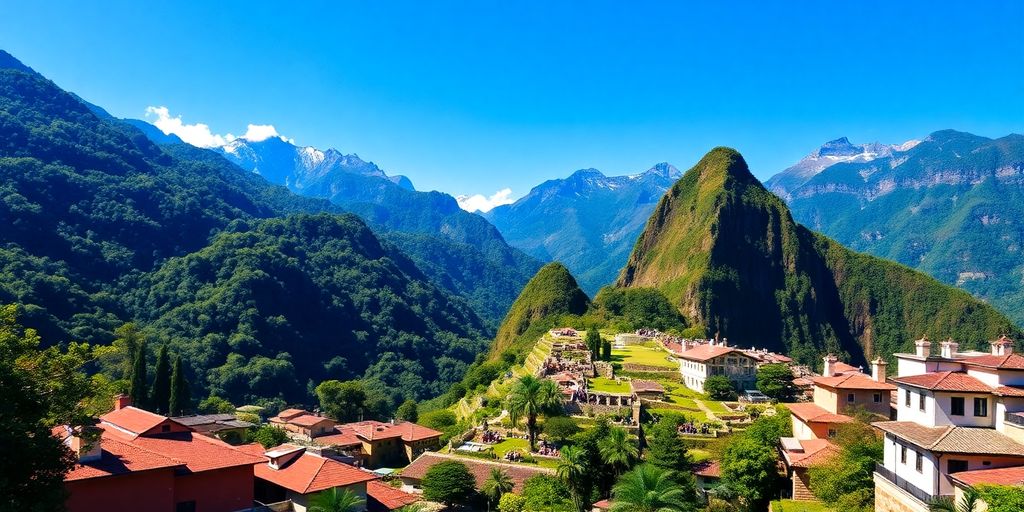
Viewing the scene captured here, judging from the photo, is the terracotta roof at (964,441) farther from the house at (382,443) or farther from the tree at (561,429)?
the house at (382,443)

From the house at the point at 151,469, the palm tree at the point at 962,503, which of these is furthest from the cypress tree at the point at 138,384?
the palm tree at the point at 962,503

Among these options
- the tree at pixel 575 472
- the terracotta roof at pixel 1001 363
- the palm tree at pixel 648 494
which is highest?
the terracotta roof at pixel 1001 363

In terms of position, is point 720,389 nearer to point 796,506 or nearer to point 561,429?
point 561,429

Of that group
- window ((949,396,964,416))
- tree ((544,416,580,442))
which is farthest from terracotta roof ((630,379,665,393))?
window ((949,396,964,416))

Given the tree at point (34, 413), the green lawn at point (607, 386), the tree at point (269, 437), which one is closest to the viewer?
the tree at point (34, 413)

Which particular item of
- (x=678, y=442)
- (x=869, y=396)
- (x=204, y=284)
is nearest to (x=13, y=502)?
(x=678, y=442)

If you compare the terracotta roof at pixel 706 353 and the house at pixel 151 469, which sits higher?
the terracotta roof at pixel 706 353

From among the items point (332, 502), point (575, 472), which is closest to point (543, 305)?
point (575, 472)

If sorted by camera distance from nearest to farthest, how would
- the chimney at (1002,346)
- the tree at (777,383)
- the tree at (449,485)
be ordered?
the chimney at (1002,346) < the tree at (449,485) < the tree at (777,383)
